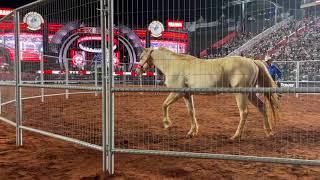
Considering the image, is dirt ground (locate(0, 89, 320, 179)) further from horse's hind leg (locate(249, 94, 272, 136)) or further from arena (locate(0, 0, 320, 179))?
horse's hind leg (locate(249, 94, 272, 136))

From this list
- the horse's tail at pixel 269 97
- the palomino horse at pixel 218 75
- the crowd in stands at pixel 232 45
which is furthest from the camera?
the horse's tail at pixel 269 97

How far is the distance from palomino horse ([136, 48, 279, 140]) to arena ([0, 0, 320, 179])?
23 mm

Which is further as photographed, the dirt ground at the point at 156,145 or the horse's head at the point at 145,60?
the horse's head at the point at 145,60

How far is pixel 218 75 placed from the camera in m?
6.96

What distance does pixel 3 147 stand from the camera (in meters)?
6.75

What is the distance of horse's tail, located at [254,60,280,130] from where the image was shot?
7594 millimetres

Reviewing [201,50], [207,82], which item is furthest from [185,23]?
[207,82]

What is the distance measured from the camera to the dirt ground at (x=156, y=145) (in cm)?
494

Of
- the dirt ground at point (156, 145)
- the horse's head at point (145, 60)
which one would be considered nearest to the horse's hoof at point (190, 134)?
the dirt ground at point (156, 145)

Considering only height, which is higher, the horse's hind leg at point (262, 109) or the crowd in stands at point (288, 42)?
the crowd in stands at point (288, 42)

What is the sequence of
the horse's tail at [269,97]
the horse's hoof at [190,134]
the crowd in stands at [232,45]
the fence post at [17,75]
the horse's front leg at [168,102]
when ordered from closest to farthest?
1. the crowd in stands at [232,45]
2. the fence post at [17,75]
3. the horse's hoof at [190,134]
4. the horse's tail at [269,97]
5. the horse's front leg at [168,102]

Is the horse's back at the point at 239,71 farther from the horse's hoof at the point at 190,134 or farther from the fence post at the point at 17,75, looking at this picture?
the fence post at the point at 17,75

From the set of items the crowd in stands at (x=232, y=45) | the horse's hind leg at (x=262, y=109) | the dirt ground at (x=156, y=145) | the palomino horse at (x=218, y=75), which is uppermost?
the crowd in stands at (x=232, y=45)

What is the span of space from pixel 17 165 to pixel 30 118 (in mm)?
4666
